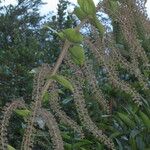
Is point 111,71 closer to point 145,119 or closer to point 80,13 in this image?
point 80,13

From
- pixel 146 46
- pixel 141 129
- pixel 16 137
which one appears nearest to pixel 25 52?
pixel 16 137

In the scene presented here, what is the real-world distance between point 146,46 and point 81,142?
4.66 ft

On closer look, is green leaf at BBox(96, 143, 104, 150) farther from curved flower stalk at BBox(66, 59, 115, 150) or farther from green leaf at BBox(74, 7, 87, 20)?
green leaf at BBox(74, 7, 87, 20)

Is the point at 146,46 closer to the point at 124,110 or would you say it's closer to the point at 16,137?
the point at 124,110

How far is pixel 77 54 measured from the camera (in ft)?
5.64

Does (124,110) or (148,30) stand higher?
(124,110)

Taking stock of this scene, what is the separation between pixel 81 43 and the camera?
171cm

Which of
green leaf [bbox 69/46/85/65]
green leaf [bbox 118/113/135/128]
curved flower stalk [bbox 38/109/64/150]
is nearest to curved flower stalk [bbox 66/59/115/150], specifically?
green leaf [bbox 69/46/85/65]

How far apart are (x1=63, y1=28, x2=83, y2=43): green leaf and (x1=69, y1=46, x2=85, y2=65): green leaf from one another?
0.03 meters

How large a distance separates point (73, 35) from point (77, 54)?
8 centimetres

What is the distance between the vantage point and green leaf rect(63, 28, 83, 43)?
1.66 m

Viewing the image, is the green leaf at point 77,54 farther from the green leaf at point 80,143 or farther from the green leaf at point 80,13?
the green leaf at point 80,143

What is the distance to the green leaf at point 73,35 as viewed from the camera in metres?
1.66

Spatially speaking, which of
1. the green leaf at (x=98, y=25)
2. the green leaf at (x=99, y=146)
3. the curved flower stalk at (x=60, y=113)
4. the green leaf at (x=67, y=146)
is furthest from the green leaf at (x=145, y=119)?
the green leaf at (x=98, y=25)
